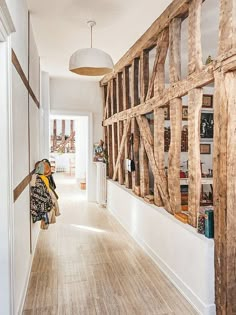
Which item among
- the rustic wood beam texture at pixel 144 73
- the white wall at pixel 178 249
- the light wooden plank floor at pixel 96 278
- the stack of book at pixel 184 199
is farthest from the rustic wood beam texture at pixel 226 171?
the rustic wood beam texture at pixel 144 73

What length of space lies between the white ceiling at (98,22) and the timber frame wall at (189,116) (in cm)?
19

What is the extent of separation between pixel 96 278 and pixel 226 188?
71.2 inches

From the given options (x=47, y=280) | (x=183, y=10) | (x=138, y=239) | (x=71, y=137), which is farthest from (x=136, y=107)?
(x=71, y=137)

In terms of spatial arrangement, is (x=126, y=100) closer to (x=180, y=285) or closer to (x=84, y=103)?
(x=84, y=103)

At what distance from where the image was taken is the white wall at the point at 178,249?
2400 mm

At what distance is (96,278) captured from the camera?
121 inches

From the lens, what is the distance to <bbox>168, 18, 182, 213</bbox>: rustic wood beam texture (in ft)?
10.1

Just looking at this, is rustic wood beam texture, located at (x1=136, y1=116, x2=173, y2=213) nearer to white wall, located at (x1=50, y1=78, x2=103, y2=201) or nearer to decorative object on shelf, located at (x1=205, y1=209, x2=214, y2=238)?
decorative object on shelf, located at (x1=205, y1=209, x2=214, y2=238)

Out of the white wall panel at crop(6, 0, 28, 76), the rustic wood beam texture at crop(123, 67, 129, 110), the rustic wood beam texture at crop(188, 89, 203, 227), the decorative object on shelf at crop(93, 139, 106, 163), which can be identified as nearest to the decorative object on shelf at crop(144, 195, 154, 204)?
the rustic wood beam texture at crop(188, 89, 203, 227)

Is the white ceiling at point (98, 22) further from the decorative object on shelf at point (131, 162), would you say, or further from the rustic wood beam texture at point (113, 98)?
the decorative object on shelf at point (131, 162)

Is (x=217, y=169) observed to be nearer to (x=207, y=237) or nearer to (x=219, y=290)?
(x=207, y=237)

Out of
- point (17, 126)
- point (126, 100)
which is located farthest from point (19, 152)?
point (126, 100)

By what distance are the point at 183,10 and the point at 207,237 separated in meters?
2.35

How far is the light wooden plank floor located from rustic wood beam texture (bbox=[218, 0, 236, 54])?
2336 mm
